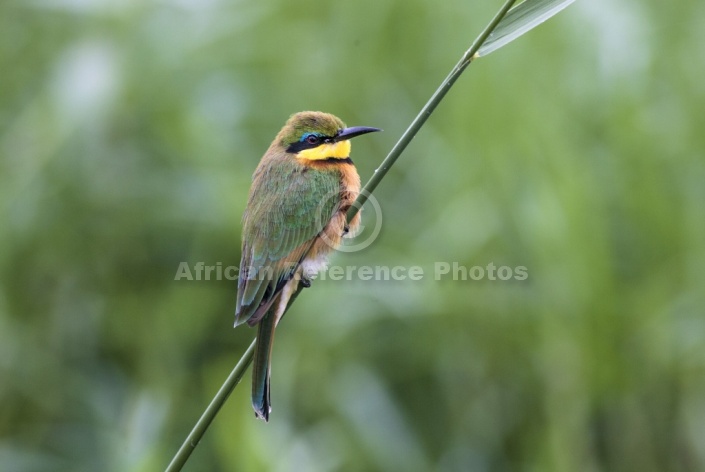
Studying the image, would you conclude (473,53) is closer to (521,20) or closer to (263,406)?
(521,20)

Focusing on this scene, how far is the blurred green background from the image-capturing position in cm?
208

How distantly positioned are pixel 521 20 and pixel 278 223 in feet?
2.25

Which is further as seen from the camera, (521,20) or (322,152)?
(322,152)

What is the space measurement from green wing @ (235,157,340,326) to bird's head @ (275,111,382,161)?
4 cm

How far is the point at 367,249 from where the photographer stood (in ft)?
7.97

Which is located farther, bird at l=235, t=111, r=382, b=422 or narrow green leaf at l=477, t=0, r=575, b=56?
bird at l=235, t=111, r=382, b=422

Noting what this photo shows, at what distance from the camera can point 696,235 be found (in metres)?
2.25

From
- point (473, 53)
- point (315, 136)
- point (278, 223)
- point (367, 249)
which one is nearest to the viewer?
point (473, 53)

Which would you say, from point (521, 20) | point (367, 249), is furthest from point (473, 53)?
point (367, 249)

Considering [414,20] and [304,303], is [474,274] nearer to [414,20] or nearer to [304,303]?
[304,303]

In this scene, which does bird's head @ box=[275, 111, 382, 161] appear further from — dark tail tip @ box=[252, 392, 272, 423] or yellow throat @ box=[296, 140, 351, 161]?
dark tail tip @ box=[252, 392, 272, 423]

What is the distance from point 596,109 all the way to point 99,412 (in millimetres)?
1686

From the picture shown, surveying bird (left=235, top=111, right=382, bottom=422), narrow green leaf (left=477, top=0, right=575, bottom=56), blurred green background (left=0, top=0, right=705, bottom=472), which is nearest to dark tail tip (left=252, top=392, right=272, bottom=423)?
bird (left=235, top=111, right=382, bottom=422)

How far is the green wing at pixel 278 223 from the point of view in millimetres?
1538
